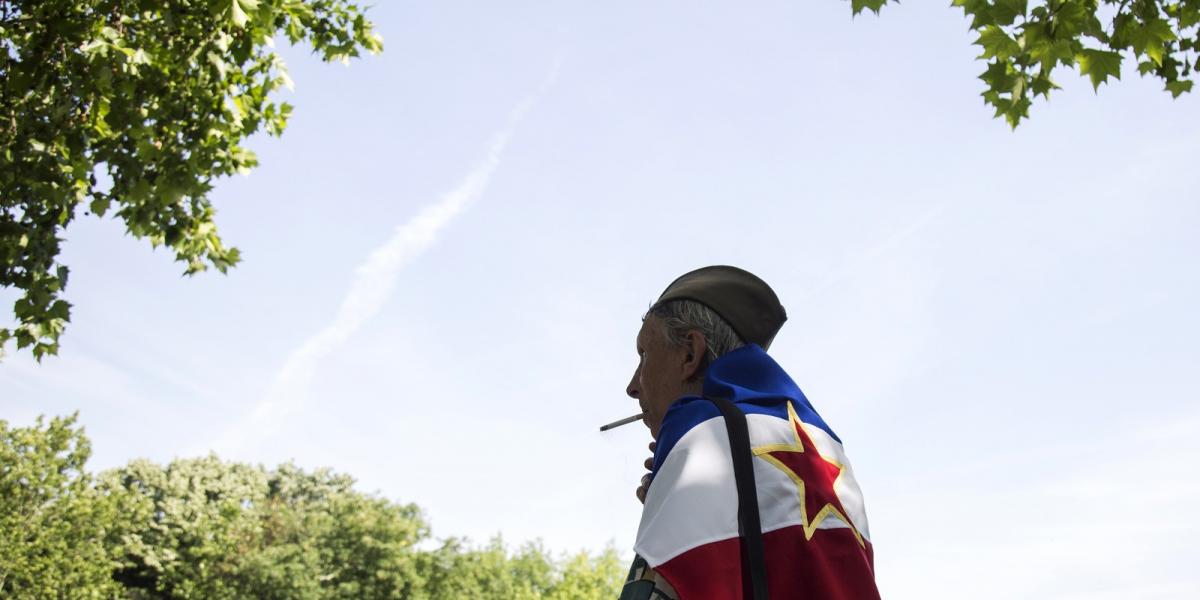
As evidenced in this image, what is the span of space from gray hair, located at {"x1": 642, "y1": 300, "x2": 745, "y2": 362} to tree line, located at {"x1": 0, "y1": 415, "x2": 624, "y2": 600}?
35.4 metres

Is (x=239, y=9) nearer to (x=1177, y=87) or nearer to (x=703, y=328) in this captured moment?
(x=703, y=328)

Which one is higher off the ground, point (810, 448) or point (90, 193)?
point (90, 193)

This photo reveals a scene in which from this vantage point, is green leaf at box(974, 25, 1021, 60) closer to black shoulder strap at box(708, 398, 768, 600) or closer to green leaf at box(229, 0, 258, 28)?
black shoulder strap at box(708, 398, 768, 600)

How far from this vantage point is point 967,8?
5.45 metres

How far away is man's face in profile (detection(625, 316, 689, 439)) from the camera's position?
2.63 metres

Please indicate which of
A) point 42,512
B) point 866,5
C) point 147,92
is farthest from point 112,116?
point 42,512

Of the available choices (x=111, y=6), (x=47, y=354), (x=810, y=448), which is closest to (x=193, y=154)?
(x=111, y=6)

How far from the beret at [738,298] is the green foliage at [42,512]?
35464mm

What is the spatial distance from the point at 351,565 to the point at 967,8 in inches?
1658

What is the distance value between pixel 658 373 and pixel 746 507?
0.70m

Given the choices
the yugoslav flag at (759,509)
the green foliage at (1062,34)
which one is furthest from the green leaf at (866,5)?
the yugoslav flag at (759,509)

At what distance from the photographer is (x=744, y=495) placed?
2.05 metres

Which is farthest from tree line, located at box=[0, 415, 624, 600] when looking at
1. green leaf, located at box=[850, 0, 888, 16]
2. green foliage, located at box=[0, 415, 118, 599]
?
green leaf, located at box=[850, 0, 888, 16]

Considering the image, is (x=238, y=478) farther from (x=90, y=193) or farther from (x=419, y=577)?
(x=90, y=193)
